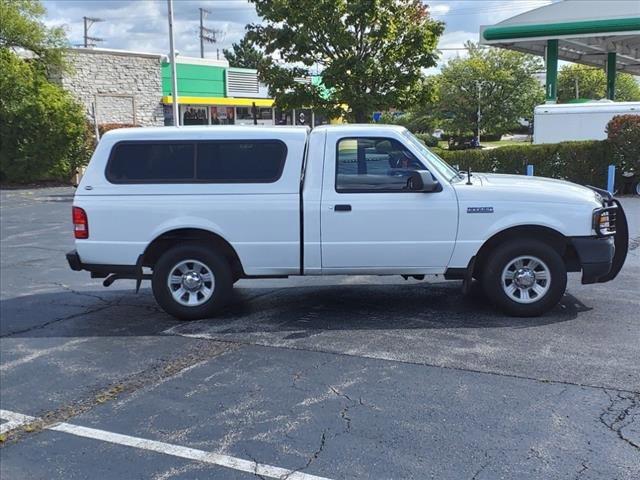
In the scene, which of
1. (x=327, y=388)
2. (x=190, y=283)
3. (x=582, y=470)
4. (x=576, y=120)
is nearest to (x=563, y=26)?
(x=576, y=120)

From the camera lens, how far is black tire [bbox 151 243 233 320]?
669 centimetres

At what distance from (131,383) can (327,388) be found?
5.19 feet

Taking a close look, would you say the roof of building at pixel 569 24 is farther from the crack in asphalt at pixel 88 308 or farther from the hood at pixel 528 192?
the crack in asphalt at pixel 88 308

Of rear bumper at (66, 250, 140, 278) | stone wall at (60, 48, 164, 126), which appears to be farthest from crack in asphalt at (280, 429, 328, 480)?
stone wall at (60, 48, 164, 126)

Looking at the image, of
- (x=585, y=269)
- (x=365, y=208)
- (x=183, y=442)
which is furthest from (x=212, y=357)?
(x=585, y=269)

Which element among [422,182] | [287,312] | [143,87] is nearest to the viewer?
[422,182]

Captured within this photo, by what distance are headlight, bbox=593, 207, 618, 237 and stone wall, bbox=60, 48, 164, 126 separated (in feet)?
82.3

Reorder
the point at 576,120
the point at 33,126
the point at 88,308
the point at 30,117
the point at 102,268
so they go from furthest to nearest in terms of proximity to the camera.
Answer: the point at 33,126 → the point at 30,117 → the point at 576,120 → the point at 88,308 → the point at 102,268

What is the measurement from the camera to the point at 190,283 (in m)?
6.77

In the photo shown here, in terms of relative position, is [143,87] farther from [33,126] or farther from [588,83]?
[588,83]

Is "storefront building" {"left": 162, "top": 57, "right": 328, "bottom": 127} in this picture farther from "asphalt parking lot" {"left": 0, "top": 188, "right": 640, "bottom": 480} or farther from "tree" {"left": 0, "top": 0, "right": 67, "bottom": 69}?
"asphalt parking lot" {"left": 0, "top": 188, "right": 640, "bottom": 480}

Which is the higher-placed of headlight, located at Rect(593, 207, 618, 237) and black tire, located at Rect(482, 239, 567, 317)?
headlight, located at Rect(593, 207, 618, 237)

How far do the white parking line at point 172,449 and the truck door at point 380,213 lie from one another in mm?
2933

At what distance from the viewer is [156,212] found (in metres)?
6.59
